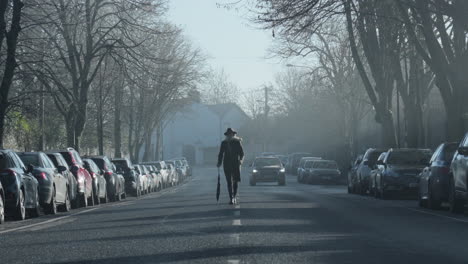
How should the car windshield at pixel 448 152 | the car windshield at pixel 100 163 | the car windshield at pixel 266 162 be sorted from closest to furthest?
the car windshield at pixel 448 152
the car windshield at pixel 100 163
the car windshield at pixel 266 162

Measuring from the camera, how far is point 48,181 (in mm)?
23078

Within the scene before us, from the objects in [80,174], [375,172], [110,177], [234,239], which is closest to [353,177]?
[375,172]

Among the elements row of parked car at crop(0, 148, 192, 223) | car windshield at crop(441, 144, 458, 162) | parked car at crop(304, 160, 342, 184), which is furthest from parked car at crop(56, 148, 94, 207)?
parked car at crop(304, 160, 342, 184)

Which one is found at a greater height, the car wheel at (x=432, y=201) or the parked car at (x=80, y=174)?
the parked car at (x=80, y=174)

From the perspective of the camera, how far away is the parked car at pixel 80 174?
2769cm

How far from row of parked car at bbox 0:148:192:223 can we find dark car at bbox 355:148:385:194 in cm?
884

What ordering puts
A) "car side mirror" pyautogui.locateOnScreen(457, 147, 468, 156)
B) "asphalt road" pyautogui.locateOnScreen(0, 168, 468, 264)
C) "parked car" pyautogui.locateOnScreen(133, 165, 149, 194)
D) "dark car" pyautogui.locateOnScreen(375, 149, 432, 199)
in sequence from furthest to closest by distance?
1. "parked car" pyautogui.locateOnScreen(133, 165, 149, 194)
2. "dark car" pyautogui.locateOnScreen(375, 149, 432, 199)
3. "car side mirror" pyautogui.locateOnScreen(457, 147, 468, 156)
4. "asphalt road" pyautogui.locateOnScreen(0, 168, 468, 264)

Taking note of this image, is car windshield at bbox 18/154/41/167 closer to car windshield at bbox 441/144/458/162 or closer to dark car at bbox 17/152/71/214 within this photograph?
dark car at bbox 17/152/71/214

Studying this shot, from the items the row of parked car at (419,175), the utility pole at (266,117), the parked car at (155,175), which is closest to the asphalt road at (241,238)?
the row of parked car at (419,175)

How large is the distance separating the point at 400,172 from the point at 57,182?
38.3 feet

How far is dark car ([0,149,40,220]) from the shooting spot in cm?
2006

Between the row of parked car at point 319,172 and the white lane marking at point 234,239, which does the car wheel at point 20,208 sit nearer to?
the white lane marking at point 234,239

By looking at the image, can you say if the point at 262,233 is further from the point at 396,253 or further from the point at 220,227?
the point at 396,253

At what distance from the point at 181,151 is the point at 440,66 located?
101743 mm
